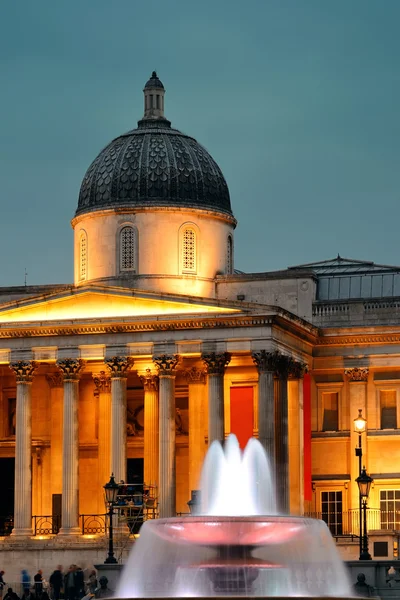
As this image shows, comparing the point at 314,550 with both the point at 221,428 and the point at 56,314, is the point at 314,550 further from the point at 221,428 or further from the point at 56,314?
the point at 56,314

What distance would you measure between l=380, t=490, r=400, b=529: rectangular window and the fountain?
35.1 meters

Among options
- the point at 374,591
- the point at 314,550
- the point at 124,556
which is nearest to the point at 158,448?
the point at 124,556

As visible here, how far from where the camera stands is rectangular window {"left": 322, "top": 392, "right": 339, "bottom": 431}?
8669 centimetres

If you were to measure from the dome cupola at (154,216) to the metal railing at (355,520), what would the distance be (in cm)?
1226

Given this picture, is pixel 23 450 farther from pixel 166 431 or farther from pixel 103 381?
pixel 166 431

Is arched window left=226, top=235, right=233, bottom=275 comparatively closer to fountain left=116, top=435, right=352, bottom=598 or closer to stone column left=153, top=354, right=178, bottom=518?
stone column left=153, top=354, right=178, bottom=518

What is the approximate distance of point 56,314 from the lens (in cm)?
8106

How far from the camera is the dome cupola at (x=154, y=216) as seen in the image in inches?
3346

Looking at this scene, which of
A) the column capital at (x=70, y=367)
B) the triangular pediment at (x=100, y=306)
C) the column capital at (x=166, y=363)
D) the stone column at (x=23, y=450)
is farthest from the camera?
the column capital at (x=70, y=367)

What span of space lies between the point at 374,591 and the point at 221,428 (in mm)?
20904

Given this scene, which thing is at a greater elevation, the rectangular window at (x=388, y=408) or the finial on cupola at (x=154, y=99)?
the finial on cupola at (x=154, y=99)

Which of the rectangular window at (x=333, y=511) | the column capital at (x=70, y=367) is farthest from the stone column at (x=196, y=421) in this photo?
the rectangular window at (x=333, y=511)

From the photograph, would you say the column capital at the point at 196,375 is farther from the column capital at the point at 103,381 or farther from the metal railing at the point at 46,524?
the metal railing at the point at 46,524

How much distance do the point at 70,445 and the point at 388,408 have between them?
638 inches
